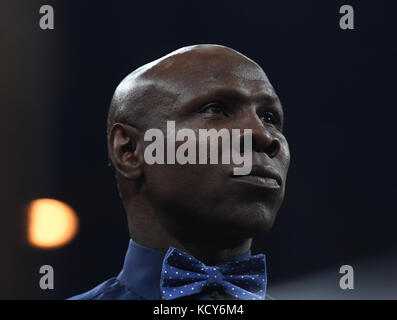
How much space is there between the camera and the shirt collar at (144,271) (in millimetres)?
1734

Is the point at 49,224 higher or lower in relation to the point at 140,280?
higher

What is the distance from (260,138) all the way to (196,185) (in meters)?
0.17

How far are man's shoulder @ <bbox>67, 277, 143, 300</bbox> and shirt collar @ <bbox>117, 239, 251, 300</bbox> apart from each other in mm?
11

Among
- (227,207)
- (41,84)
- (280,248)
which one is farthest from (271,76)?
(227,207)

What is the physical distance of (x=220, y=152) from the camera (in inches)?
65.4

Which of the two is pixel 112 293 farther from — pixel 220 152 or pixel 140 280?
pixel 220 152

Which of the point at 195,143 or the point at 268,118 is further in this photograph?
the point at 268,118

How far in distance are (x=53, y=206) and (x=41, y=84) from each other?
366 millimetres

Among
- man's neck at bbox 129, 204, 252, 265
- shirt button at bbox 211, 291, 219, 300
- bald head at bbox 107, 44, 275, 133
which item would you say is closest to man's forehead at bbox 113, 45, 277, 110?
bald head at bbox 107, 44, 275, 133

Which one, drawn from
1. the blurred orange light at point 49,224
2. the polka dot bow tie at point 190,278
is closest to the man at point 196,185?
the polka dot bow tie at point 190,278

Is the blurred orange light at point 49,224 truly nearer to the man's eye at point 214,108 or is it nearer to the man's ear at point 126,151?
the man's ear at point 126,151

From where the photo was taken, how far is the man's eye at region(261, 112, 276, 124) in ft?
5.90

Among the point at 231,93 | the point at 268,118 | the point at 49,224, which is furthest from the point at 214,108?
the point at 49,224

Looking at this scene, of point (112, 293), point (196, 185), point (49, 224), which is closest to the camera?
point (196, 185)
